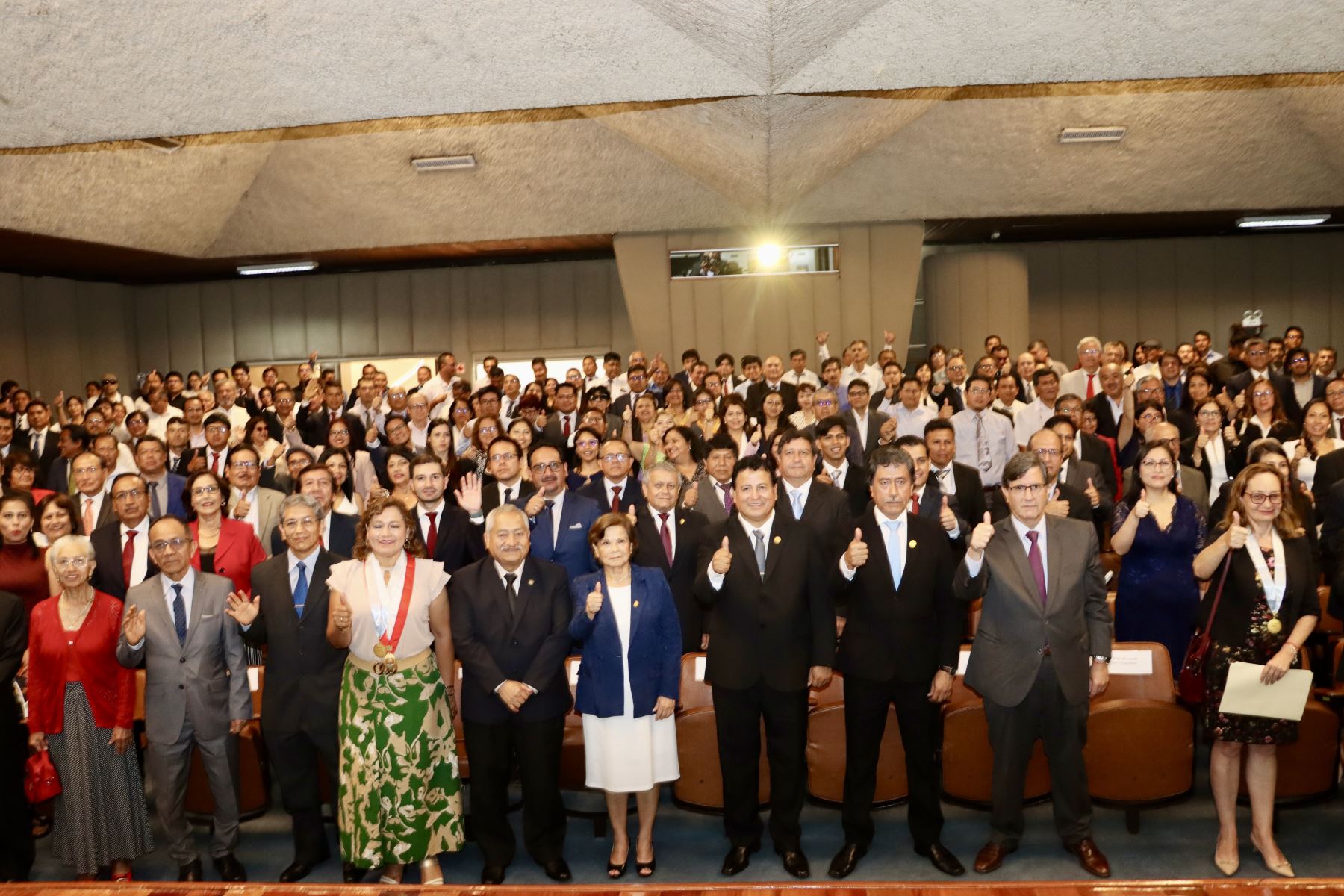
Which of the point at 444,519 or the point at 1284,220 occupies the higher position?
the point at 1284,220

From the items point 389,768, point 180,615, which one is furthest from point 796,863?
point 180,615

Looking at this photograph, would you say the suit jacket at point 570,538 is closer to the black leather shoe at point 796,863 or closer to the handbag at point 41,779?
the black leather shoe at point 796,863

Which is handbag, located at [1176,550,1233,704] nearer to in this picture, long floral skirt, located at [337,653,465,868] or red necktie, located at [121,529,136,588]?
long floral skirt, located at [337,653,465,868]

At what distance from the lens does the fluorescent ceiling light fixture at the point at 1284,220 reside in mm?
12125

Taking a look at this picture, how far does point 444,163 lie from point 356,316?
16.2 ft

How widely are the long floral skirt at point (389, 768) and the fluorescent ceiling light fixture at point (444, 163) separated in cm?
753

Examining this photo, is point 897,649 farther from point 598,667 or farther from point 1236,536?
point 1236,536

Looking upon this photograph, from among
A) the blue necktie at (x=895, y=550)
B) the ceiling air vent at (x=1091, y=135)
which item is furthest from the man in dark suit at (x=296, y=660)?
the ceiling air vent at (x=1091, y=135)

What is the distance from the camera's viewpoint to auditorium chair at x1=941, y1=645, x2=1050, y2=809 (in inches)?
160

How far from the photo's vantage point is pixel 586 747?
3.85 m

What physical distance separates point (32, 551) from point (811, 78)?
4.51 m

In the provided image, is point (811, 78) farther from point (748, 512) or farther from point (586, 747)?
point (586, 747)

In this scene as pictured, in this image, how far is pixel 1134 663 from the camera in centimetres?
407

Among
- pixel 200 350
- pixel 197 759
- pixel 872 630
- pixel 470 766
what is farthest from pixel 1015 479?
pixel 200 350
